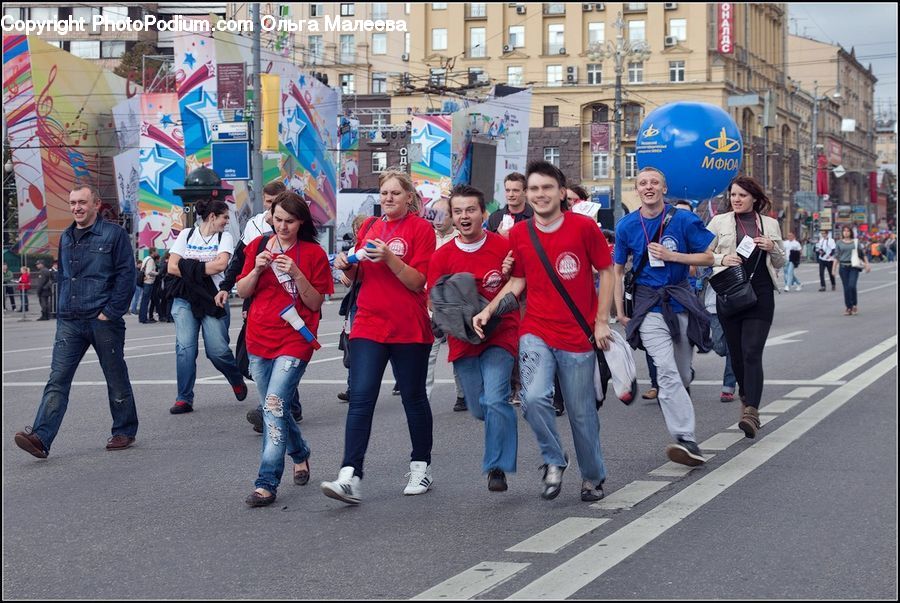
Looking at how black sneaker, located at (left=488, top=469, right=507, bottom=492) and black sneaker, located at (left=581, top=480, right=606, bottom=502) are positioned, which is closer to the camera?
black sneaker, located at (left=581, top=480, right=606, bottom=502)

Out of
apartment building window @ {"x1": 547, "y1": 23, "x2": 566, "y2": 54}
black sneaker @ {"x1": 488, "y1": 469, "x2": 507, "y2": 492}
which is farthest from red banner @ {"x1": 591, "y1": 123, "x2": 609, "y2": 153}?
black sneaker @ {"x1": 488, "y1": 469, "x2": 507, "y2": 492}

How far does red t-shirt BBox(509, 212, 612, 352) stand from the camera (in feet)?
22.2

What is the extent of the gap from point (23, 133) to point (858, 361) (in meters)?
39.7

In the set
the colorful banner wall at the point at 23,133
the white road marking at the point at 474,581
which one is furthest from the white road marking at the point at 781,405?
the colorful banner wall at the point at 23,133

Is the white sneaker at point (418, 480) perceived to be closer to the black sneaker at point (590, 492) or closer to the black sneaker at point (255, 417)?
the black sneaker at point (590, 492)

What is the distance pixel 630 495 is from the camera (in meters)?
6.96

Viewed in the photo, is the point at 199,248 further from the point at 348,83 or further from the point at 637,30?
the point at 348,83

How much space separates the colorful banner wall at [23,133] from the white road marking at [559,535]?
4293 centimetres

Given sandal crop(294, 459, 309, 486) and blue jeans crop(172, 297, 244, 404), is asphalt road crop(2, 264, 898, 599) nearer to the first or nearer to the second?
sandal crop(294, 459, 309, 486)

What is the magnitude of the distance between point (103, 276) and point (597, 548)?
4487mm

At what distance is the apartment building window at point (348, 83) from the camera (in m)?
94.4

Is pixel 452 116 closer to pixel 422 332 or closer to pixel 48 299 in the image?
pixel 48 299

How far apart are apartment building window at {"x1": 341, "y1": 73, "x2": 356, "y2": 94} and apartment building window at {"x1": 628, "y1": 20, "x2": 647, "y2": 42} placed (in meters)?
21.8

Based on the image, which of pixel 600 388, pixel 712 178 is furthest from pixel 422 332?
pixel 712 178
